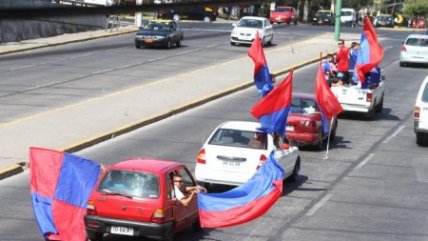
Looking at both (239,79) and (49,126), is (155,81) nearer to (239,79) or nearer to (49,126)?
(239,79)

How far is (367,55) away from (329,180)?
1077 cm

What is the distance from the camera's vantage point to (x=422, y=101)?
24609 millimetres

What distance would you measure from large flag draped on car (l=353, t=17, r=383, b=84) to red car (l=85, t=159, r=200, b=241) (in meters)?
16.4

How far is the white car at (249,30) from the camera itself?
50566 mm

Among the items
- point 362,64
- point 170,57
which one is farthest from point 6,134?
point 170,57

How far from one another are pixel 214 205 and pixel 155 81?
858 inches

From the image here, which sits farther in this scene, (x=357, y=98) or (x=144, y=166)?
(x=357, y=98)

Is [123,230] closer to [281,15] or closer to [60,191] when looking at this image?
[60,191]

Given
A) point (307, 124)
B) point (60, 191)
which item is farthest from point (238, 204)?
point (307, 124)

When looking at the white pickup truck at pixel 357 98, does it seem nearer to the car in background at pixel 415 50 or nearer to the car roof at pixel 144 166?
the car roof at pixel 144 166

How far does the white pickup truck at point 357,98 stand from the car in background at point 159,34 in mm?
19964

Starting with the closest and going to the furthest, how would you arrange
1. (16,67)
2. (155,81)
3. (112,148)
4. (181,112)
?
(112,148)
(181,112)
(155,81)
(16,67)

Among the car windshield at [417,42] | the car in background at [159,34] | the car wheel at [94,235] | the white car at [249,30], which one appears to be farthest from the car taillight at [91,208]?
the white car at [249,30]

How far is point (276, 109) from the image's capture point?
1945cm
